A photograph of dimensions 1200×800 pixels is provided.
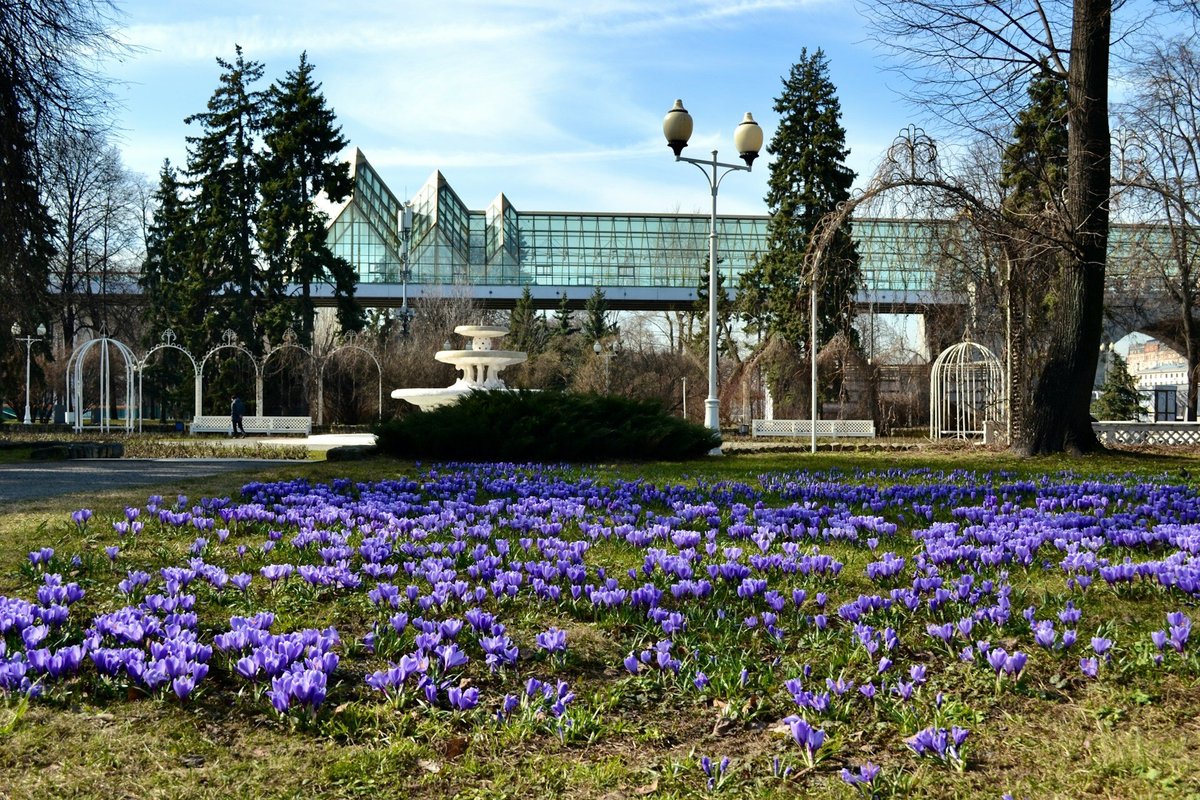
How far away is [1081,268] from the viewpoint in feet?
46.9

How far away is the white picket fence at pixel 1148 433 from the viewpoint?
2442cm

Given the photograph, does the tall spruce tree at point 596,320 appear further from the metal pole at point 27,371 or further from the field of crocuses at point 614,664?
the field of crocuses at point 614,664

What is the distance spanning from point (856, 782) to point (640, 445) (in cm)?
1124

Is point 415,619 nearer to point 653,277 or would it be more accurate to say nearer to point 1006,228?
point 1006,228

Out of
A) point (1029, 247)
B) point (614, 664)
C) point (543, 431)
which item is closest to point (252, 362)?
point (543, 431)

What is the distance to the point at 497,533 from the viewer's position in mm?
6562

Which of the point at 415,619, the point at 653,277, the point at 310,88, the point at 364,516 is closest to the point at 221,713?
the point at 415,619

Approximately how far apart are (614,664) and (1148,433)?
25.5 metres

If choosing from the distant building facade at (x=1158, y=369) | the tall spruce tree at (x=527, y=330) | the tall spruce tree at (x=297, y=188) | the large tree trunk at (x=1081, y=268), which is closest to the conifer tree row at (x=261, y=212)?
the tall spruce tree at (x=297, y=188)

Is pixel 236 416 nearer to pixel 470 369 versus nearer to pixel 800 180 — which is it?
pixel 470 369

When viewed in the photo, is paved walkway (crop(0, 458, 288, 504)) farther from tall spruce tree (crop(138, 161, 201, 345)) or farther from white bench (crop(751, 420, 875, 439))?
tall spruce tree (crop(138, 161, 201, 345))

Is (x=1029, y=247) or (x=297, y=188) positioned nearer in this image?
(x=1029, y=247)

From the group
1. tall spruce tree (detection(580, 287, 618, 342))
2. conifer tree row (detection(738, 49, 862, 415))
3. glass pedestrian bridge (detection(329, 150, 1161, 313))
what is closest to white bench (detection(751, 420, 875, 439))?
conifer tree row (detection(738, 49, 862, 415))

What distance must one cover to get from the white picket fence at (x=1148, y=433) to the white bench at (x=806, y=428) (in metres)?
9.29
